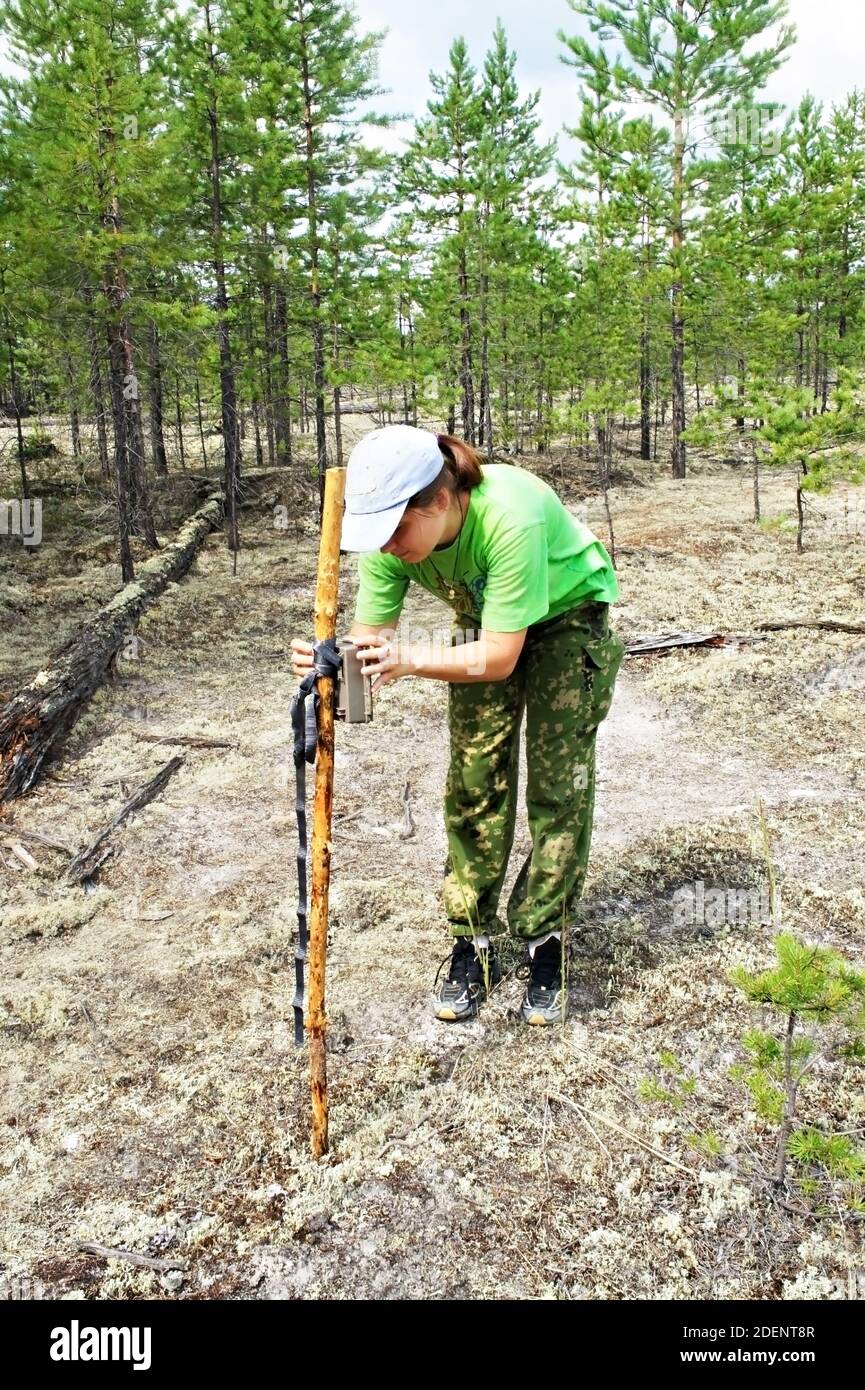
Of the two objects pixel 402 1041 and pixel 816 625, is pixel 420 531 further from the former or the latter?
pixel 816 625

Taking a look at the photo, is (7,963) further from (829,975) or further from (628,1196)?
(829,975)

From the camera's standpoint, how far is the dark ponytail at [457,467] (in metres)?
2.35

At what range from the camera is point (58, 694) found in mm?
6305

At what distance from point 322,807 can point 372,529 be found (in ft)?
2.51

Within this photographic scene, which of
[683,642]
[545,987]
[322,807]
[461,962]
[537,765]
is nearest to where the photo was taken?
[322,807]

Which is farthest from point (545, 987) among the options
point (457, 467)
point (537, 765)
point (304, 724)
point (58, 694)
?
point (58, 694)

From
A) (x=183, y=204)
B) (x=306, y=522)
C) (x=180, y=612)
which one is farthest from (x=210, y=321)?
(x=306, y=522)

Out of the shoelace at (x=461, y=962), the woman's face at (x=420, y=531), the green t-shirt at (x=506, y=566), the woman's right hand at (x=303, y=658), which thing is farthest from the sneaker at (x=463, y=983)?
the woman's face at (x=420, y=531)

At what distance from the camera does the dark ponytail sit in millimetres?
2348

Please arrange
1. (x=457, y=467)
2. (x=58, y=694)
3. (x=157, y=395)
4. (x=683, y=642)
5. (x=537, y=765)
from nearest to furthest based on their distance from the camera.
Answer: (x=457, y=467) → (x=537, y=765) → (x=58, y=694) → (x=683, y=642) → (x=157, y=395)

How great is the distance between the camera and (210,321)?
458 inches

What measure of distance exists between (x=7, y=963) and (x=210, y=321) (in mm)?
10292

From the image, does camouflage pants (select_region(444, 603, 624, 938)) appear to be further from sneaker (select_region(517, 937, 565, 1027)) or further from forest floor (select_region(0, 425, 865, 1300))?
forest floor (select_region(0, 425, 865, 1300))

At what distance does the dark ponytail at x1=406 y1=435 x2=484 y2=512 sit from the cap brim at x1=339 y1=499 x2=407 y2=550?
11 cm
